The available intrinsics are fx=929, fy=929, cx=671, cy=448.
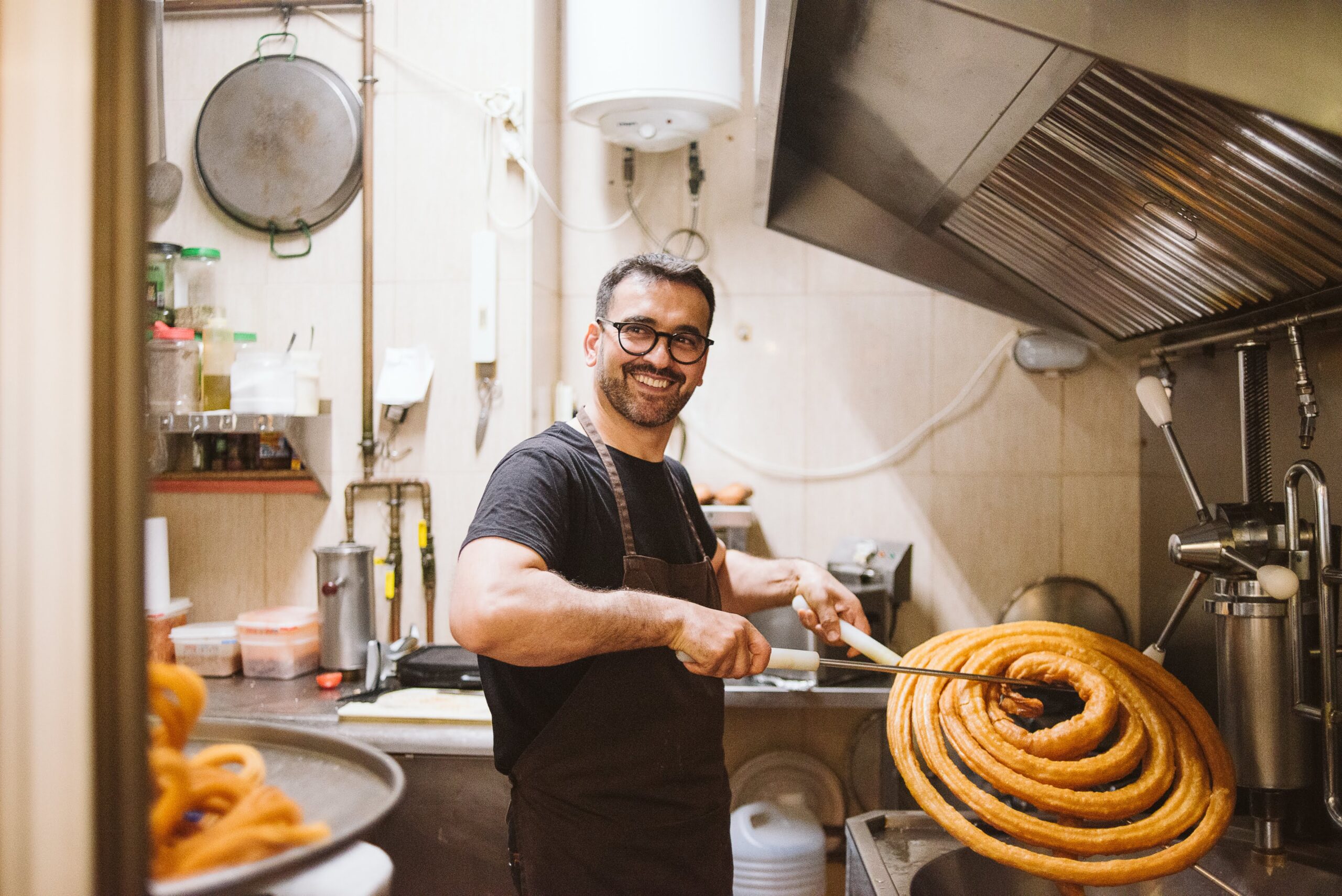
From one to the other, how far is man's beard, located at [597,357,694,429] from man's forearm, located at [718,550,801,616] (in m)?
0.46

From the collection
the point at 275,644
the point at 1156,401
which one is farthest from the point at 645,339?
the point at 275,644

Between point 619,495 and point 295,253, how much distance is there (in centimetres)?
185

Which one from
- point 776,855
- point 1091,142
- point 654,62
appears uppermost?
point 654,62

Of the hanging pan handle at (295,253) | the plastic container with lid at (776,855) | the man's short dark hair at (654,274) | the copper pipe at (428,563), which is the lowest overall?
the plastic container with lid at (776,855)

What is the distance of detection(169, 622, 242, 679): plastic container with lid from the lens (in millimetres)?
2684

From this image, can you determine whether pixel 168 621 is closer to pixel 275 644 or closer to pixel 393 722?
pixel 275 644

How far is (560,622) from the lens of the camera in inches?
52.4

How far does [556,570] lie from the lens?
1.49 metres

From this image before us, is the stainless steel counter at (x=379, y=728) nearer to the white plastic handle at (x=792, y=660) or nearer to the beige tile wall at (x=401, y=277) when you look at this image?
the beige tile wall at (x=401, y=277)

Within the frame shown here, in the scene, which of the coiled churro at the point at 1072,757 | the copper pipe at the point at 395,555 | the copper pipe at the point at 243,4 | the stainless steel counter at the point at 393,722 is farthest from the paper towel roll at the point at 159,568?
the coiled churro at the point at 1072,757

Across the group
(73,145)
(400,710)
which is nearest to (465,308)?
(400,710)

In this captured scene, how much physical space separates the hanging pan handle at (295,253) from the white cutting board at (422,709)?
1.43 m

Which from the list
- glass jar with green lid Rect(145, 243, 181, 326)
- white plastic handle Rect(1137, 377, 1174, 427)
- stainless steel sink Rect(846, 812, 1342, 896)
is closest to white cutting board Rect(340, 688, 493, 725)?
stainless steel sink Rect(846, 812, 1342, 896)

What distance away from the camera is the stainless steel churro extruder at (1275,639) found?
1463 millimetres
